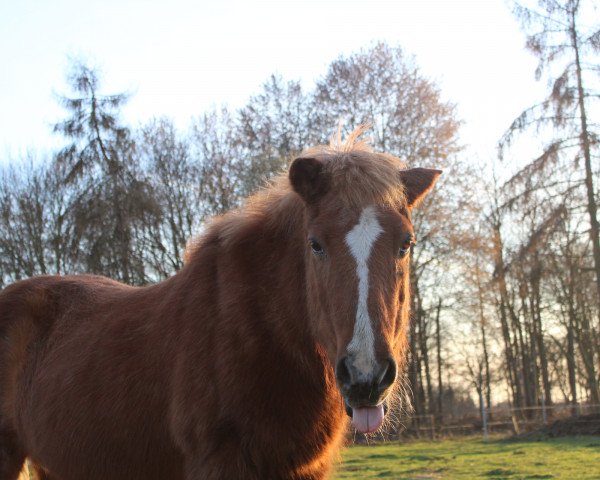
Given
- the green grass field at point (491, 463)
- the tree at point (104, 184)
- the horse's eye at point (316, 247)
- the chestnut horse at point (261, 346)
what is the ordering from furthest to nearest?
1. the tree at point (104, 184)
2. the green grass field at point (491, 463)
3. the horse's eye at point (316, 247)
4. the chestnut horse at point (261, 346)

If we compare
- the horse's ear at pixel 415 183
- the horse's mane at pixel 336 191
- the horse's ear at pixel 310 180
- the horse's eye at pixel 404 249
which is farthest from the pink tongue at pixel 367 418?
the horse's ear at pixel 415 183

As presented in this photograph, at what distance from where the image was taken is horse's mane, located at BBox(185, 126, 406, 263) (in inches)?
141

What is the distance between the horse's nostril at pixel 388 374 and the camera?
2.98 m

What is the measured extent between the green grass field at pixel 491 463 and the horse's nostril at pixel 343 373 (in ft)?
26.3

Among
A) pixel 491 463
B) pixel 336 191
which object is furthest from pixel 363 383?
pixel 491 463

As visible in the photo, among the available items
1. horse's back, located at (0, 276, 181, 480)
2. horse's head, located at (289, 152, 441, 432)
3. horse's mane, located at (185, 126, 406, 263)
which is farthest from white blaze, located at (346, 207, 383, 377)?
horse's back, located at (0, 276, 181, 480)

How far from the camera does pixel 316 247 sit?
3520mm

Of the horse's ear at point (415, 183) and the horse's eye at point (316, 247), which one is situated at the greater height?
the horse's ear at point (415, 183)

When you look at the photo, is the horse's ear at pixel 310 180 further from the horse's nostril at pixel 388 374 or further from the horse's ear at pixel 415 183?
the horse's nostril at pixel 388 374

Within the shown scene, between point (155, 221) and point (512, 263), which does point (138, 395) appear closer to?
point (512, 263)

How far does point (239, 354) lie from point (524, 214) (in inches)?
789

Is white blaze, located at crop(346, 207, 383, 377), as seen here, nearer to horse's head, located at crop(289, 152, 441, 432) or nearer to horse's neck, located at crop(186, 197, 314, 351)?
horse's head, located at crop(289, 152, 441, 432)

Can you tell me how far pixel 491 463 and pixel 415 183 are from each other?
12256 millimetres

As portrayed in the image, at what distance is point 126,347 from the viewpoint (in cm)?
439
